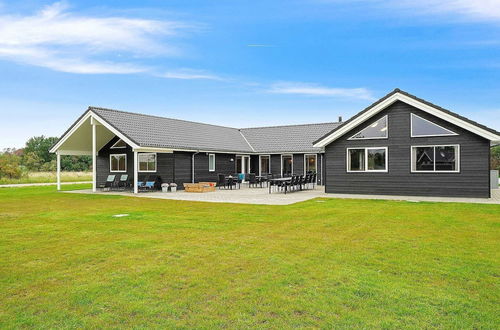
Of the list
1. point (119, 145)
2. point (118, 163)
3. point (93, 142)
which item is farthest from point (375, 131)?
point (118, 163)

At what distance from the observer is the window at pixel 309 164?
26359mm

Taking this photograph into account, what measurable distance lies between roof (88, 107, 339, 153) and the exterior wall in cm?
761

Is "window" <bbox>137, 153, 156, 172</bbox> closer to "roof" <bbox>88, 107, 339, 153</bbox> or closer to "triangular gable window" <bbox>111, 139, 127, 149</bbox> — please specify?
"roof" <bbox>88, 107, 339, 153</bbox>

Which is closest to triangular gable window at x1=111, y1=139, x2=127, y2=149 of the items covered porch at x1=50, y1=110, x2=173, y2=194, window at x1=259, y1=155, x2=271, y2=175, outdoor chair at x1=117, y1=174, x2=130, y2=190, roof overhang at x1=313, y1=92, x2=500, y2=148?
covered porch at x1=50, y1=110, x2=173, y2=194

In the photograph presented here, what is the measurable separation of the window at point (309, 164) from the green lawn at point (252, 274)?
1695 cm

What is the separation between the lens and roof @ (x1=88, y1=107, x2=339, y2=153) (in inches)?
808

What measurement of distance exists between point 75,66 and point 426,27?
21.4 meters

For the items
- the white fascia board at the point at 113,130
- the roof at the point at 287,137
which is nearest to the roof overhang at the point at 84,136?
the white fascia board at the point at 113,130

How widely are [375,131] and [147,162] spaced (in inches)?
508

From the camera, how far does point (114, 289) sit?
4344 mm

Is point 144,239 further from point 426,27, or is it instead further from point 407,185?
point 426,27

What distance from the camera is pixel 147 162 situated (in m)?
21.9

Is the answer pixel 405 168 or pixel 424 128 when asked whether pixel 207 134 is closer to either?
pixel 405 168

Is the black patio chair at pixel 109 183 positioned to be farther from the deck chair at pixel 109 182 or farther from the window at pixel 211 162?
the window at pixel 211 162
